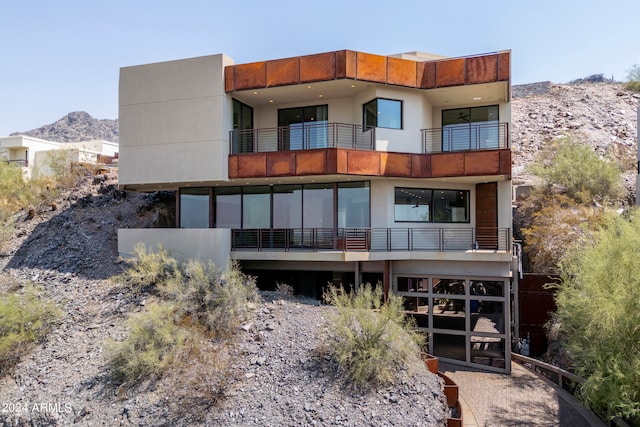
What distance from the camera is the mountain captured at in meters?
86.8

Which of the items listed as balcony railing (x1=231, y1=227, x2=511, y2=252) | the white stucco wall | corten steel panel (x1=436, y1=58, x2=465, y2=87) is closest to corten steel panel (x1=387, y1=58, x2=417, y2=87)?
corten steel panel (x1=436, y1=58, x2=465, y2=87)

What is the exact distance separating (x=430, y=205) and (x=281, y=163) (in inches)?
231

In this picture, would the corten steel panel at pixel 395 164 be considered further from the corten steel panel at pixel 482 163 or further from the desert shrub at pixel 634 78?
the desert shrub at pixel 634 78

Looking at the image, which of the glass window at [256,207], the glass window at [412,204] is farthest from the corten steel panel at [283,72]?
the glass window at [412,204]

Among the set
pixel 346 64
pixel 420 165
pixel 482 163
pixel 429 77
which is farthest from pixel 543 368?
pixel 346 64

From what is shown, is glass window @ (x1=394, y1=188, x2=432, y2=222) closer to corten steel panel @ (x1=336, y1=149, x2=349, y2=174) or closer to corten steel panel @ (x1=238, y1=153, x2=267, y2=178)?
corten steel panel @ (x1=336, y1=149, x2=349, y2=174)

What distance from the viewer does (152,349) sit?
10914mm

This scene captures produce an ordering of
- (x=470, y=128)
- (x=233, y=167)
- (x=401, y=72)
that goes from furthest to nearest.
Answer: (x=470, y=128) < (x=233, y=167) < (x=401, y=72)

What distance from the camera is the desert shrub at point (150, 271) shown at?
46.9ft

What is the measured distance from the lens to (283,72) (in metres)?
15.2

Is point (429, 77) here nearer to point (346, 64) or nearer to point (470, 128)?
point (470, 128)

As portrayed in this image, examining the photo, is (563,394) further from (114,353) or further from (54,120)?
(54,120)

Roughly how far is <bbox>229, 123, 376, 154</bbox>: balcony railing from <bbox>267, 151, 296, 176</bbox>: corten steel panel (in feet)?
4.05

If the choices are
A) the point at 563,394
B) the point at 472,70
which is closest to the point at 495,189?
the point at 472,70
